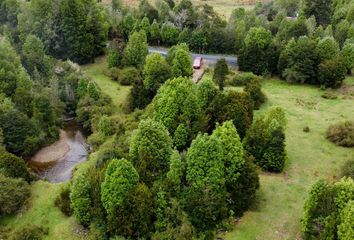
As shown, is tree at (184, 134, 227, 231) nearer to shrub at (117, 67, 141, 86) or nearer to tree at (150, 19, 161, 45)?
shrub at (117, 67, 141, 86)

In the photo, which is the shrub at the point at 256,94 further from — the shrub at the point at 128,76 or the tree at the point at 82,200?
the tree at the point at 82,200

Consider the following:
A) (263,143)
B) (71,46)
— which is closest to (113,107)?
(71,46)

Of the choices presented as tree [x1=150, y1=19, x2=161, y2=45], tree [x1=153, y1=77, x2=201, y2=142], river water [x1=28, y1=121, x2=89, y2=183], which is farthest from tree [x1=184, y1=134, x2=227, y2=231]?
tree [x1=150, y1=19, x2=161, y2=45]

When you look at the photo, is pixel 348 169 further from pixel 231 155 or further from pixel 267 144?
pixel 231 155

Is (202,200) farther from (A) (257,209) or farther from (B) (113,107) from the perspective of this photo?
(B) (113,107)

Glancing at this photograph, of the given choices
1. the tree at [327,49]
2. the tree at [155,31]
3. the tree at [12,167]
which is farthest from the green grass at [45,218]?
the tree at [155,31]

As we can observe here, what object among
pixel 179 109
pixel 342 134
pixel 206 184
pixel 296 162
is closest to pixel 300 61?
pixel 342 134

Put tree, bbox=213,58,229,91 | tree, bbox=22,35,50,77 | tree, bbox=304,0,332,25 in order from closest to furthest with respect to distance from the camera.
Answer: tree, bbox=213,58,229,91
tree, bbox=22,35,50,77
tree, bbox=304,0,332,25
